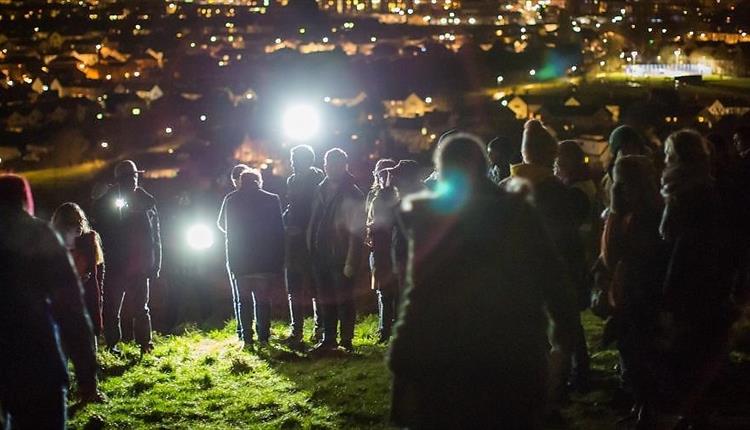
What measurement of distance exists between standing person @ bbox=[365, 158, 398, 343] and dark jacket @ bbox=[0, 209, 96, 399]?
3.56 metres

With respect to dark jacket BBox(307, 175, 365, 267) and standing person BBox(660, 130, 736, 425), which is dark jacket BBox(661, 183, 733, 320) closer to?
standing person BBox(660, 130, 736, 425)

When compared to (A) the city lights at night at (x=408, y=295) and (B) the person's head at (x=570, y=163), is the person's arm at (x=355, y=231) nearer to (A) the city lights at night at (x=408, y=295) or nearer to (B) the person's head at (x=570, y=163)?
(A) the city lights at night at (x=408, y=295)

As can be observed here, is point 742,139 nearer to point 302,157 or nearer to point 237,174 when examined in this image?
point 302,157

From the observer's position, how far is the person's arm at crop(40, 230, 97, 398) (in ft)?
12.7

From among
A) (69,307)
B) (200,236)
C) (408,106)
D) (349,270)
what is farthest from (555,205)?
(408,106)

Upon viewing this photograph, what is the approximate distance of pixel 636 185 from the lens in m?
5.07

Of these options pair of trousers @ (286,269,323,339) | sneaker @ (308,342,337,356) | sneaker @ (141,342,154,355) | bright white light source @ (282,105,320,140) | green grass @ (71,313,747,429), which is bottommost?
green grass @ (71,313,747,429)

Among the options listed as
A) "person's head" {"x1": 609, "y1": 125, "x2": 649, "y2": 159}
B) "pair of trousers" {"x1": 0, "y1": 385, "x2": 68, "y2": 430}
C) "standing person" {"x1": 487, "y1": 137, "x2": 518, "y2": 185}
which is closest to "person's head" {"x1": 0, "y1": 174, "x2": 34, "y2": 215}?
"pair of trousers" {"x1": 0, "y1": 385, "x2": 68, "y2": 430}

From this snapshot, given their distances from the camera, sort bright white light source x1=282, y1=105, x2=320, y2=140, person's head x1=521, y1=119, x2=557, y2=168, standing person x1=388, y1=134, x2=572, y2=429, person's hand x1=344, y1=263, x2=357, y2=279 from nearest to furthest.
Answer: standing person x1=388, y1=134, x2=572, y2=429 < person's head x1=521, y1=119, x2=557, y2=168 < person's hand x1=344, y1=263, x2=357, y2=279 < bright white light source x1=282, y1=105, x2=320, y2=140

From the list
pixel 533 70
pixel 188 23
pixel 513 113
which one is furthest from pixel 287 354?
pixel 188 23

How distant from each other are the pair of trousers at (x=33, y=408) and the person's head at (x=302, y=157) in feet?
14.3

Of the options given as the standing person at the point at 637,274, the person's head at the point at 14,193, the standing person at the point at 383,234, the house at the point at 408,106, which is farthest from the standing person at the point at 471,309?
the house at the point at 408,106

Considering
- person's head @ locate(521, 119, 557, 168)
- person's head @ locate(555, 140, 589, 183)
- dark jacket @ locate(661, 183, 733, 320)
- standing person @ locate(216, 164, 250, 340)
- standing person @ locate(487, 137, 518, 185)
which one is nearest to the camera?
dark jacket @ locate(661, 183, 733, 320)

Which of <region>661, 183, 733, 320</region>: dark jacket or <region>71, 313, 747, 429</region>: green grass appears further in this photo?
<region>71, 313, 747, 429</region>: green grass
